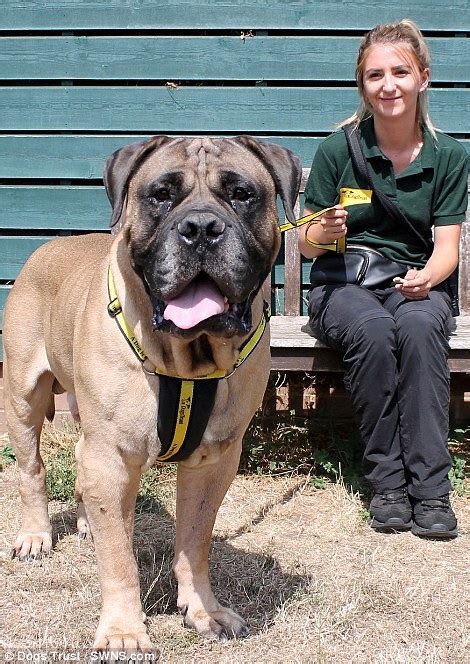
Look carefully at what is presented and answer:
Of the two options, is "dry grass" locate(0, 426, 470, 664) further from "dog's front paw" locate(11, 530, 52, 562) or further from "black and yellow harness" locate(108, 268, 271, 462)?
"black and yellow harness" locate(108, 268, 271, 462)

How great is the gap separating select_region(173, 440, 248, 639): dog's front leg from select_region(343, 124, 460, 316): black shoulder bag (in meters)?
1.73

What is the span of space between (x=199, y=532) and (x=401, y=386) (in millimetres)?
1392

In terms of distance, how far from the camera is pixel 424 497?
13.2 feet

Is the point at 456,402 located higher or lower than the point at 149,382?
lower

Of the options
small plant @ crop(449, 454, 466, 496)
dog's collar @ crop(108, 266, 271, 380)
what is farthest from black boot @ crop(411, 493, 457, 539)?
dog's collar @ crop(108, 266, 271, 380)

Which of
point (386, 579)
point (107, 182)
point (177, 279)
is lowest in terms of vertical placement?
point (386, 579)

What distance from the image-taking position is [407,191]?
4.36 meters

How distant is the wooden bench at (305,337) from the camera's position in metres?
4.38

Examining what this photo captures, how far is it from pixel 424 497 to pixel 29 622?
186cm

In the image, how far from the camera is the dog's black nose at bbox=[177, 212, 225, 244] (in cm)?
252

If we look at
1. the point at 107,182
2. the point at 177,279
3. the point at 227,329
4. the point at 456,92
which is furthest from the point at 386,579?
the point at 456,92

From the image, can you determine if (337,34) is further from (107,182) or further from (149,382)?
(149,382)

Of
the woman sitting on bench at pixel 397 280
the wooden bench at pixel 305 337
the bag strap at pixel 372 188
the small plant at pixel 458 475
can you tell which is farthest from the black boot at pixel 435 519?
the bag strap at pixel 372 188

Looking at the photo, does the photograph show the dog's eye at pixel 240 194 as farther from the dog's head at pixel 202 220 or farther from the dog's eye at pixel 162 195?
the dog's eye at pixel 162 195
